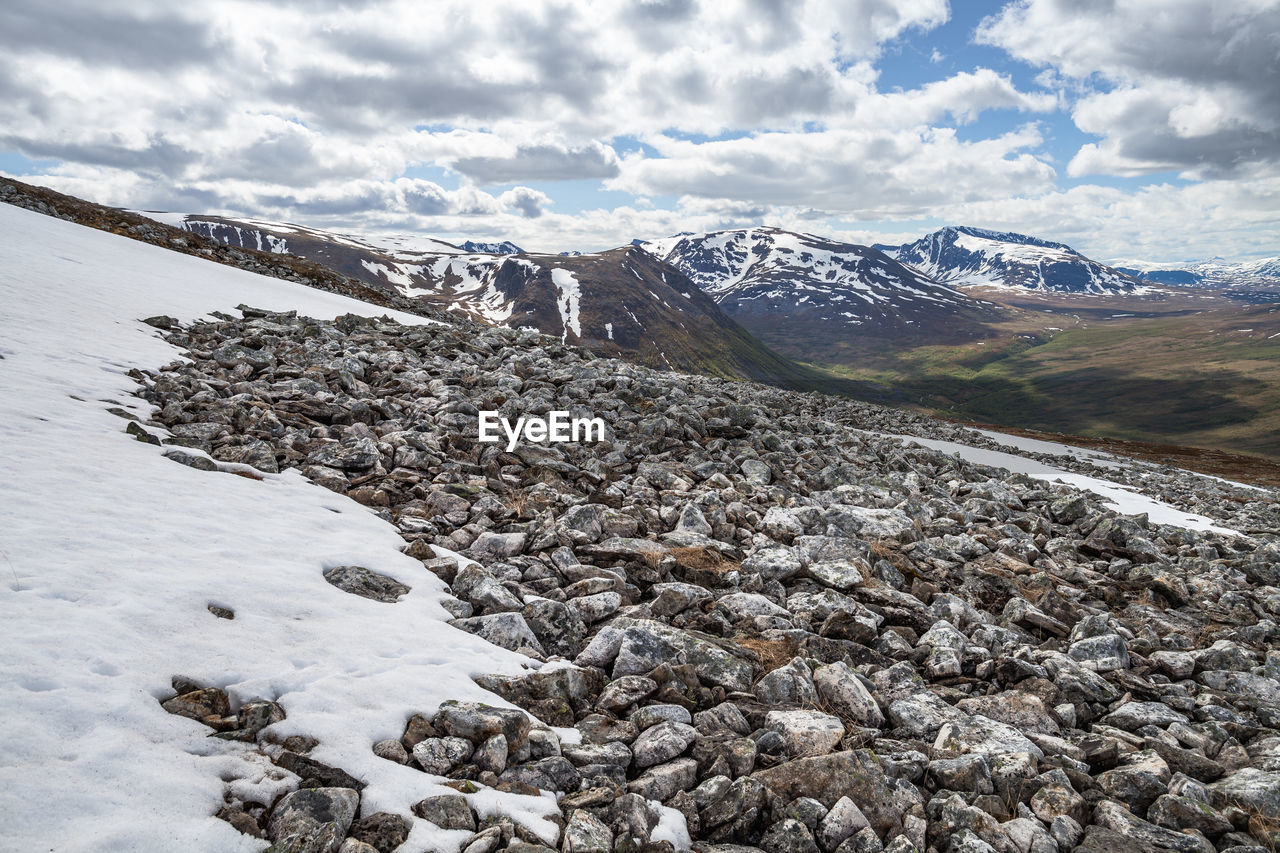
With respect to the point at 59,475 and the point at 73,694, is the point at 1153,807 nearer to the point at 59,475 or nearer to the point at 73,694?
the point at 73,694

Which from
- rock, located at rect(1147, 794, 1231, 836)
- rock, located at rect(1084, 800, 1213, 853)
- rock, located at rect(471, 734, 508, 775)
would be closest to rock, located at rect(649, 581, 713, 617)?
rock, located at rect(471, 734, 508, 775)

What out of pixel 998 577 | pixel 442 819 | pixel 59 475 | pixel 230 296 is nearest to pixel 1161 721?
pixel 998 577

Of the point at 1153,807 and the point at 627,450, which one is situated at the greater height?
the point at 627,450

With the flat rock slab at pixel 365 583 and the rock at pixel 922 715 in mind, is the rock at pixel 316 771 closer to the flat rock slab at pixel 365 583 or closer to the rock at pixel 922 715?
the flat rock slab at pixel 365 583

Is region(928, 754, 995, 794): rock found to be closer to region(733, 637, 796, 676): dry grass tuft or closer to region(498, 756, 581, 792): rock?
region(733, 637, 796, 676): dry grass tuft

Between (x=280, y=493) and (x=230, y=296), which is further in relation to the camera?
(x=230, y=296)

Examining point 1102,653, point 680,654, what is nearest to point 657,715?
point 680,654
